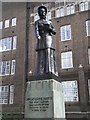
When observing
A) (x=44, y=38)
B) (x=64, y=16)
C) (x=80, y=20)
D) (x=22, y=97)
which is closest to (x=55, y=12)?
(x=64, y=16)

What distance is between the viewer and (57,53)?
24.1m

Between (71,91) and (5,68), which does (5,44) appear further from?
(71,91)

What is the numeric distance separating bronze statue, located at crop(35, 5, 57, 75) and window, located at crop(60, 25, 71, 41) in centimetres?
1559

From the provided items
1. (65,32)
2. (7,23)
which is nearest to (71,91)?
(65,32)

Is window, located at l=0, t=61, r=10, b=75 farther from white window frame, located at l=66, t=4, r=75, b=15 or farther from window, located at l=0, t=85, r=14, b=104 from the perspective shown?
white window frame, located at l=66, t=4, r=75, b=15

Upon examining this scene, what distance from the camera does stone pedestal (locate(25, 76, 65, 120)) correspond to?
7.28m

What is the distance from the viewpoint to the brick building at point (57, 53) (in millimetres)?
21812

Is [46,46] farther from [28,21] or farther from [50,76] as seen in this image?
[28,21]

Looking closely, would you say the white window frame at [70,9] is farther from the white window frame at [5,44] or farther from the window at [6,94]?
the window at [6,94]

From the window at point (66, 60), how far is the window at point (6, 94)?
6858 millimetres

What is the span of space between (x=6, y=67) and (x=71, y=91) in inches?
362

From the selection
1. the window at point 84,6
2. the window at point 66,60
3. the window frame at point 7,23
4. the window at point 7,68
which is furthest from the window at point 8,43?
the window at point 84,6

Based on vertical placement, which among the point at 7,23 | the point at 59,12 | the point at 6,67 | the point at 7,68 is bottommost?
the point at 7,68

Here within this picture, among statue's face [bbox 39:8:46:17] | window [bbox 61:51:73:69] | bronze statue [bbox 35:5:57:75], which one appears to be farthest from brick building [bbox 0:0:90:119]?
statue's face [bbox 39:8:46:17]
